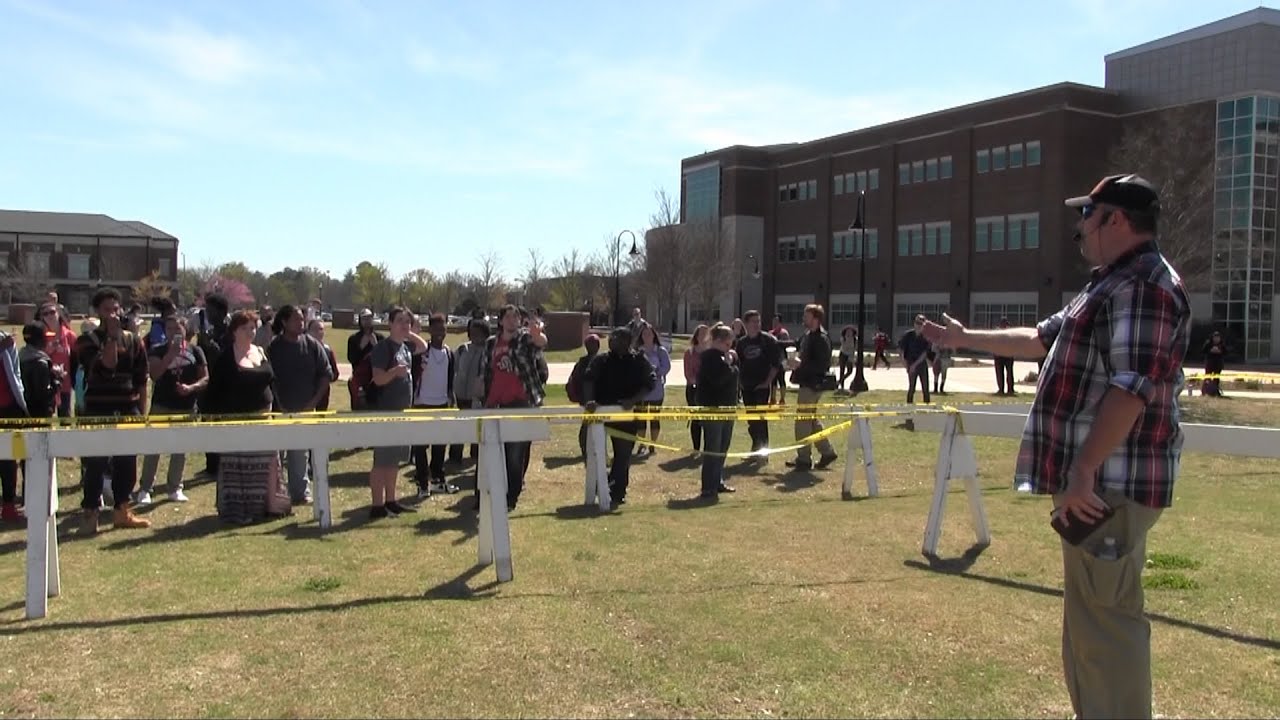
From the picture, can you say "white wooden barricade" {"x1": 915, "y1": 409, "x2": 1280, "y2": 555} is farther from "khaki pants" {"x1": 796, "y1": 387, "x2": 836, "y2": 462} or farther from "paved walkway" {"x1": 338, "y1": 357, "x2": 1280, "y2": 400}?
"paved walkway" {"x1": 338, "y1": 357, "x2": 1280, "y2": 400}

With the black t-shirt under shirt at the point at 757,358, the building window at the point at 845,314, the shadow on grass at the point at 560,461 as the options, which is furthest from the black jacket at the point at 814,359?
the building window at the point at 845,314

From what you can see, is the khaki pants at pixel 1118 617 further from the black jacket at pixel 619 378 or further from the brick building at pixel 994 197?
the brick building at pixel 994 197

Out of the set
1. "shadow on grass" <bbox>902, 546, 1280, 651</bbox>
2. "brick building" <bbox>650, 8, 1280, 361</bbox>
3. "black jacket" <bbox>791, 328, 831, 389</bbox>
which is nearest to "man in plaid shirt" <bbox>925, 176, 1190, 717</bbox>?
"shadow on grass" <bbox>902, 546, 1280, 651</bbox>

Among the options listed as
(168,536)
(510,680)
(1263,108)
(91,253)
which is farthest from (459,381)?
(91,253)

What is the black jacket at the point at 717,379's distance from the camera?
10594 mm

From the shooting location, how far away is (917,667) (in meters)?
4.70

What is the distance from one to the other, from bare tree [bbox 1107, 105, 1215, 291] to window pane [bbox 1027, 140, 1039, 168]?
199 inches

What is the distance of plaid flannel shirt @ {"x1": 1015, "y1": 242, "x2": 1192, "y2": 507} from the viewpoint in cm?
335

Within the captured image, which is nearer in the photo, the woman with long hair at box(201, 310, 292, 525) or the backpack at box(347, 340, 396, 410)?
the woman with long hair at box(201, 310, 292, 525)

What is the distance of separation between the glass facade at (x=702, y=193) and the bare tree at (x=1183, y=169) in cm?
3363

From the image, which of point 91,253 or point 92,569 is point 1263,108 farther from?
point 91,253

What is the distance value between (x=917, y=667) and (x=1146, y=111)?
188 ft

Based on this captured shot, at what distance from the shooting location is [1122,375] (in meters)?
3.31

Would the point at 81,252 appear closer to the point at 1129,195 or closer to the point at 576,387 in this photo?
the point at 576,387
